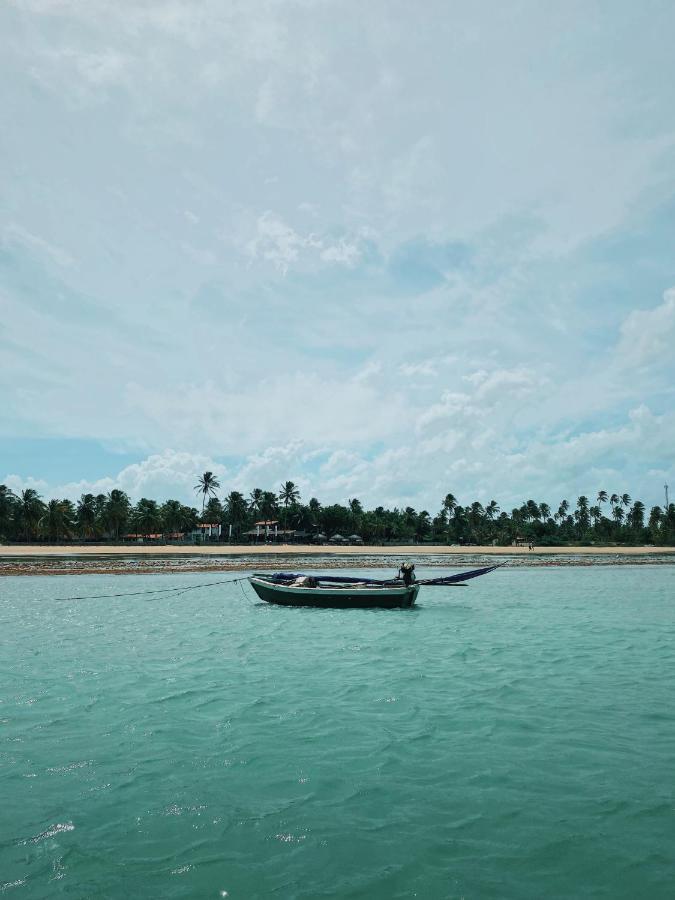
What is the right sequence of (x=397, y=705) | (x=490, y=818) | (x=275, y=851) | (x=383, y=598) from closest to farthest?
1. (x=275, y=851)
2. (x=490, y=818)
3. (x=397, y=705)
4. (x=383, y=598)

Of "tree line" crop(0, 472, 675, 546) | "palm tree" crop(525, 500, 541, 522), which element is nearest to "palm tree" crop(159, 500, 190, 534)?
"tree line" crop(0, 472, 675, 546)

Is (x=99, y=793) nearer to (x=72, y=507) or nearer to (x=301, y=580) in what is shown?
(x=301, y=580)

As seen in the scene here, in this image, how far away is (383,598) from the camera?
32188 millimetres

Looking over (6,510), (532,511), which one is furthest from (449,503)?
(6,510)

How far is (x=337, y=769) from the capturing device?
10.2m

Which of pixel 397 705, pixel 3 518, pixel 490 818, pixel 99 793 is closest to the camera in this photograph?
pixel 490 818

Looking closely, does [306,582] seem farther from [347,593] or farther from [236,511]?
[236,511]

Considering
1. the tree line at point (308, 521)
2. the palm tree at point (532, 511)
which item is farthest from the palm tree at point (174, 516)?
the palm tree at point (532, 511)

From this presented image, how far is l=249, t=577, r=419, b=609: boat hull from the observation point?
3191 cm

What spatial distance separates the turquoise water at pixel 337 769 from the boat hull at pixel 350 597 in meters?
9.26

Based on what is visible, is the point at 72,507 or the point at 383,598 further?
the point at 72,507

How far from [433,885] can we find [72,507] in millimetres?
138448

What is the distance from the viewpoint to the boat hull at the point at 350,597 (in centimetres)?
3191

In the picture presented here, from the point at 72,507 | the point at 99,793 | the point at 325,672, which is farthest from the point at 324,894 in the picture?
the point at 72,507
